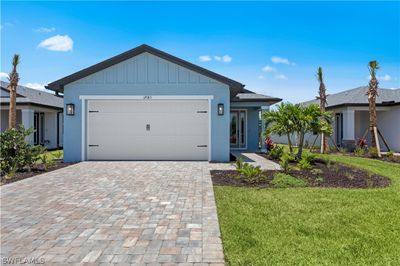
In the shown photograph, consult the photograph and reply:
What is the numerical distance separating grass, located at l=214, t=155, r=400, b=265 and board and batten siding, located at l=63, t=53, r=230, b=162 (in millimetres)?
5729

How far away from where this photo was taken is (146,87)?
1264 centimetres

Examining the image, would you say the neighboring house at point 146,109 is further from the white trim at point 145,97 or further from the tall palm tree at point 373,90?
the tall palm tree at point 373,90

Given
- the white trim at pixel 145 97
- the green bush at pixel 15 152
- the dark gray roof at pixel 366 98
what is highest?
the dark gray roof at pixel 366 98

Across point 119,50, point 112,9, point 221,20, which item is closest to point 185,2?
point 221,20

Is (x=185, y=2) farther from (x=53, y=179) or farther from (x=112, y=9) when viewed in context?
(x=53, y=179)

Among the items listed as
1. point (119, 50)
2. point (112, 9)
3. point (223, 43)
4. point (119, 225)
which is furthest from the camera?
point (223, 43)

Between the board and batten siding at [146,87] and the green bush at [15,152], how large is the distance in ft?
8.35

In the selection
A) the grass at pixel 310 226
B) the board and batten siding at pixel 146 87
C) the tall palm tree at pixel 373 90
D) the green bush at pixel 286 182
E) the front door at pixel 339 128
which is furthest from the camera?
the front door at pixel 339 128

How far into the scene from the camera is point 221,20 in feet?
38.9

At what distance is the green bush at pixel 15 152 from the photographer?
30.7 ft

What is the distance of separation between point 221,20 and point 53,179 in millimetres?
8469

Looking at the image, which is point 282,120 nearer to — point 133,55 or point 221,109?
point 221,109

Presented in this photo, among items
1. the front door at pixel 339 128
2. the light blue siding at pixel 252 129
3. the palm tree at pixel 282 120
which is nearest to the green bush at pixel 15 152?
the palm tree at pixel 282 120

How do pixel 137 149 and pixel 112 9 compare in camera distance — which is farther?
pixel 137 149
